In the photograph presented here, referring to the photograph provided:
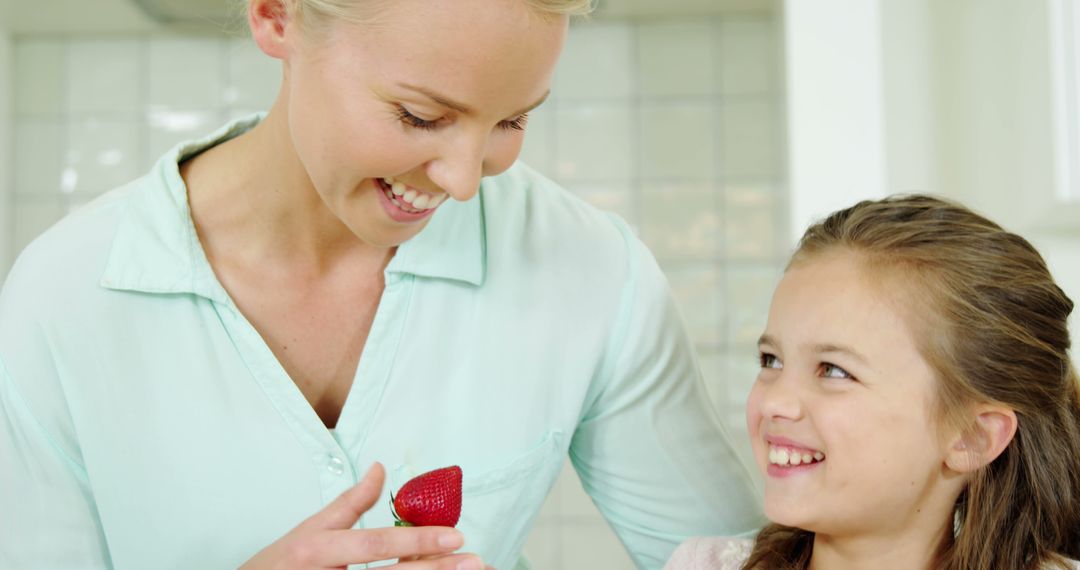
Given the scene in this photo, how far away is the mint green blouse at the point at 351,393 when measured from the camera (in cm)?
114

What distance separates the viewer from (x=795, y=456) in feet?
3.86

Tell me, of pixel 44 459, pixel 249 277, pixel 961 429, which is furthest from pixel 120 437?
pixel 961 429

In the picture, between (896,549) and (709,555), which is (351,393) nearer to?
(709,555)

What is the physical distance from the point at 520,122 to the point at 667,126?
1961mm

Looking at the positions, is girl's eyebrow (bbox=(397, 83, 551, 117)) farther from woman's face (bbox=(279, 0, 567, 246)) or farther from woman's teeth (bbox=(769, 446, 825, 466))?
woman's teeth (bbox=(769, 446, 825, 466))

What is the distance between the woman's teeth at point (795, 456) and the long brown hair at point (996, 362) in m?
0.14

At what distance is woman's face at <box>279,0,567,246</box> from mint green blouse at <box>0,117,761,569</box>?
0.66 ft

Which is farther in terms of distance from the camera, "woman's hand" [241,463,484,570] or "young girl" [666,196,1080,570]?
"young girl" [666,196,1080,570]

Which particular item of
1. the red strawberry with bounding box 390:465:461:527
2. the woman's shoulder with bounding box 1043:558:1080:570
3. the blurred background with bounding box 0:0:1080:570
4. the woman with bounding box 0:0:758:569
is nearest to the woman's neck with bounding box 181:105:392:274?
the woman with bounding box 0:0:758:569

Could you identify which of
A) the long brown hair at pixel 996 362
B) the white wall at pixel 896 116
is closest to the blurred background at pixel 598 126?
the white wall at pixel 896 116

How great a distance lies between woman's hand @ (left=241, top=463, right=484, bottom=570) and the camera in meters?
0.87

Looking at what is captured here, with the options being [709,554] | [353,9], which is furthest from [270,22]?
[709,554]

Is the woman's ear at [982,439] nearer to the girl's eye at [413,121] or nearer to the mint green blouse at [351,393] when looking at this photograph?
the mint green blouse at [351,393]

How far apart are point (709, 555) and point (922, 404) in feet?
0.99
